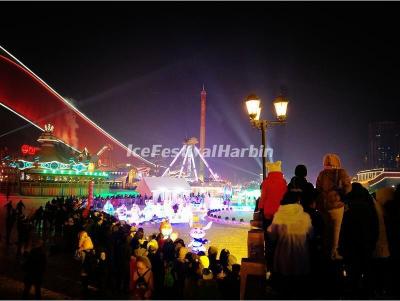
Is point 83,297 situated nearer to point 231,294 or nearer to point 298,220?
point 231,294

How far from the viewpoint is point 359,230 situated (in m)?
4.39

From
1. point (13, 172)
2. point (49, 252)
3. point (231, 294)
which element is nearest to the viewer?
point (231, 294)

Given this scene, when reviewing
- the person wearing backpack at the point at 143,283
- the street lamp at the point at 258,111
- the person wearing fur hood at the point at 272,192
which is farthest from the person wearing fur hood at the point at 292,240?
the street lamp at the point at 258,111

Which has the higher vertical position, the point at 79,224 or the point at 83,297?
the point at 79,224

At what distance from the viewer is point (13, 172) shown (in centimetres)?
3734

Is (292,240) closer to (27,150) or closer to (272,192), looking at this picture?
(272,192)

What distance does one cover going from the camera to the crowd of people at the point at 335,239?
4.16 m

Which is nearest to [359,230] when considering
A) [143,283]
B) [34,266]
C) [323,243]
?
[323,243]

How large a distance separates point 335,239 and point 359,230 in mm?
337

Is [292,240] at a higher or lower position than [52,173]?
lower

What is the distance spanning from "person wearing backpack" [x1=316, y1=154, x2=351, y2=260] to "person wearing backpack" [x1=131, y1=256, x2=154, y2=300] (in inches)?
114

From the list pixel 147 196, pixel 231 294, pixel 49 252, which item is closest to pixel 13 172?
pixel 147 196

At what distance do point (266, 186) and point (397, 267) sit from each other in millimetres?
2085

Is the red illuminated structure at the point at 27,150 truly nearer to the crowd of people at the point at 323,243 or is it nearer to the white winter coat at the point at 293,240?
the crowd of people at the point at 323,243
